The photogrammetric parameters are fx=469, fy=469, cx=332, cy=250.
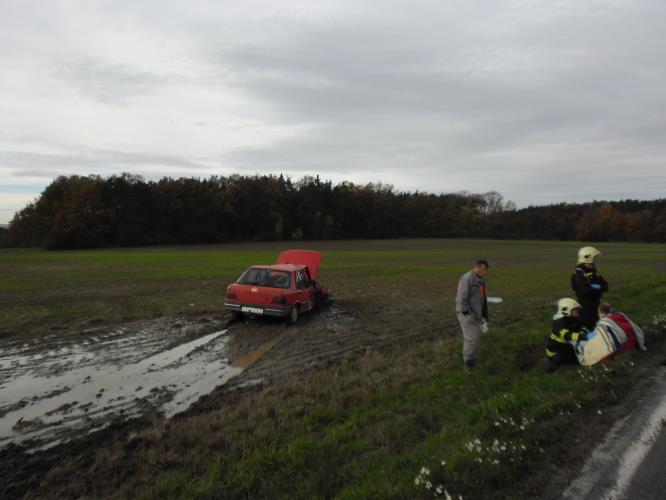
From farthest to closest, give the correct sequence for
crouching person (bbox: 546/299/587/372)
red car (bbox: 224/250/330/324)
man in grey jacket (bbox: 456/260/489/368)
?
red car (bbox: 224/250/330/324)
man in grey jacket (bbox: 456/260/489/368)
crouching person (bbox: 546/299/587/372)

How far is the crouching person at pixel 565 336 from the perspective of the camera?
7.29 metres

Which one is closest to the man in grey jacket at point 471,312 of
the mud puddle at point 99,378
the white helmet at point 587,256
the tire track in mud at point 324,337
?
the white helmet at point 587,256

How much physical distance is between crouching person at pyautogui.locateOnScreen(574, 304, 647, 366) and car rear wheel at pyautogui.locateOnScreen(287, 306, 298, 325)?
692 centimetres

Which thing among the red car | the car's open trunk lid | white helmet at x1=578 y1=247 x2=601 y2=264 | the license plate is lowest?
the license plate

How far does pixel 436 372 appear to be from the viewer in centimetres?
745

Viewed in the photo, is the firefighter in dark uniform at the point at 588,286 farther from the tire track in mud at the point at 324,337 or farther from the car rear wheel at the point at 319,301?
the car rear wheel at the point at 319,301

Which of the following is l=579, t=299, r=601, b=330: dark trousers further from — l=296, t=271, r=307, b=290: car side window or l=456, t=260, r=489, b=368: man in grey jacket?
l=296, t=271, r=307, b=290: car side window

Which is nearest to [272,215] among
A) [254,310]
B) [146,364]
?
[254,310]

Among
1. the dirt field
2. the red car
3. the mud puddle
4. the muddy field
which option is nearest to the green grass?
the dirt field

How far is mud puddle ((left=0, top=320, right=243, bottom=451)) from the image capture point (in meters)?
5.70

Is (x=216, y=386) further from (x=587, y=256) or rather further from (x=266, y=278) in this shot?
(x=587, y=256)

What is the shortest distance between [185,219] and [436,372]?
74.3 meters

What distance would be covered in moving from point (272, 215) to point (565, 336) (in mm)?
81858

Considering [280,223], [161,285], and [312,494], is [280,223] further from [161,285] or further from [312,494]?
[312,494]
